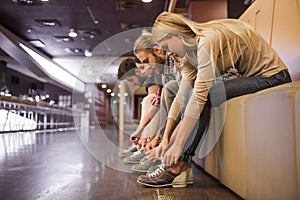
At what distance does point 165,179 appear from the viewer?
1.28 meters

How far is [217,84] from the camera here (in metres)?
1.30

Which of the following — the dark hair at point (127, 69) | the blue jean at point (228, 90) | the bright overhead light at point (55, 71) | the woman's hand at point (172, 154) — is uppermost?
the bright overhead light at point (55, 71)

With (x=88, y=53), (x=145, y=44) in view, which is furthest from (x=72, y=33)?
(x=145, y=44)

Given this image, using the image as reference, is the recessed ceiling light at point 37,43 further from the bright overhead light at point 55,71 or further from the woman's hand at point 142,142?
the woman's hand at point 142,142

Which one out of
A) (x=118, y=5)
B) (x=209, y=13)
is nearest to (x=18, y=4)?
(x=118, y=5)

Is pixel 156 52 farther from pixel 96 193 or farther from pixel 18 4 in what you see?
pixel 18 4

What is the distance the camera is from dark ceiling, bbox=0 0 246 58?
5.81 meters

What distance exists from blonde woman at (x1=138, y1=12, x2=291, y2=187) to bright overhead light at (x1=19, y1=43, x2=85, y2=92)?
7978mm

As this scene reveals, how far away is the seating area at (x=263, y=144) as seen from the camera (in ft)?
2.59

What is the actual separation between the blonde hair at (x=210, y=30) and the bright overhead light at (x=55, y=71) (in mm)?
7942

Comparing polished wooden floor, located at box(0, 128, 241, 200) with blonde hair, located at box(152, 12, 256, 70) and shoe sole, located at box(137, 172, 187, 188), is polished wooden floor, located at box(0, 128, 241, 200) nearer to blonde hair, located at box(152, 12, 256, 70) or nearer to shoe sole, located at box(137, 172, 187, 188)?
shoe sole, located at box(137, 172, 187, 188)

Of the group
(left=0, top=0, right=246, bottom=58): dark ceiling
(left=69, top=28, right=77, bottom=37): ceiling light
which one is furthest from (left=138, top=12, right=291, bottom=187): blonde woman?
(left=69, top=28, right=77, bottom=37): ceiling light

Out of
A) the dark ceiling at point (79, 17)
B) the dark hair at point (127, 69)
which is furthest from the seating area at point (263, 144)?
the dark ceiling at point (79, 17)

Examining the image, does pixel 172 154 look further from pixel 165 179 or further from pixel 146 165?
pixel 146 165
